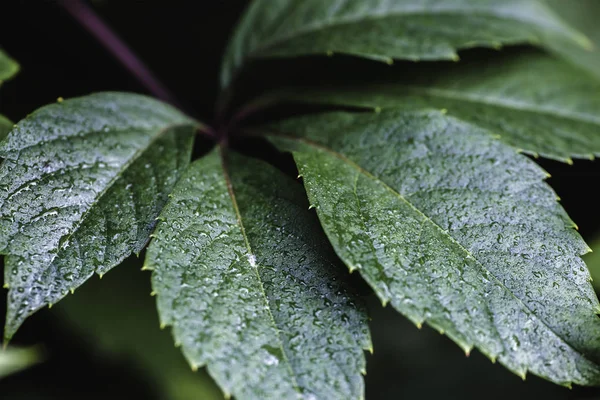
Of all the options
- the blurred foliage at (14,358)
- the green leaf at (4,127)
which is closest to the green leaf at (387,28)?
the green leaf at (4,127)

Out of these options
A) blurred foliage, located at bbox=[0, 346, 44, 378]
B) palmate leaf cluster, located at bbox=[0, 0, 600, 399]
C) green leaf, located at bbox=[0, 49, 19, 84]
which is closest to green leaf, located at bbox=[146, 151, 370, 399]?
palmate leaf cluster, located at bbox=[0, 0, 600, 399]

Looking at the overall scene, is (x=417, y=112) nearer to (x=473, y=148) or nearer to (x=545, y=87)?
(x=473, y=148)

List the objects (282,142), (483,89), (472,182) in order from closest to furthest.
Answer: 1. (472,182)
2. (282,142)
3. (483,89)

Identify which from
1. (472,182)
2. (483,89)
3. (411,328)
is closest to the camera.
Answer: (472,182)

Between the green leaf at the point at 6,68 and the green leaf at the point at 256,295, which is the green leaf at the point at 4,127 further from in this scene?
the green leaf at the point at 256,295

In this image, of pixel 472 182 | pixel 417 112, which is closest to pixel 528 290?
pixel 472 182

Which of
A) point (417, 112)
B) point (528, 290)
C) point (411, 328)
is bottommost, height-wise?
point (411, 328)
